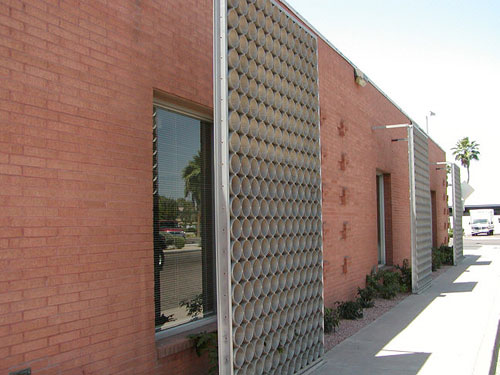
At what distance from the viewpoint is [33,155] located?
3787 mm

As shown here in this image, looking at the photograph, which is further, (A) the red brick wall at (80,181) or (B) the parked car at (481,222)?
(B) the parked car at (481,222)

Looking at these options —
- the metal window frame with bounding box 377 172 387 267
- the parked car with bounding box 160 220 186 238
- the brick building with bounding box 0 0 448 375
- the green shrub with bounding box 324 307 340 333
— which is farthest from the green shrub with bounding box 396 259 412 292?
the parked car with bounding box 160 220 186 238

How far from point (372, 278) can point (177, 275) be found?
6.84 m

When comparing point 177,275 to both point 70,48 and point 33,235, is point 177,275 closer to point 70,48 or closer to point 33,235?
point 33,235

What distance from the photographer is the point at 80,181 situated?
4180mm

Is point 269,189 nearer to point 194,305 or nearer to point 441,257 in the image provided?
point 194,305

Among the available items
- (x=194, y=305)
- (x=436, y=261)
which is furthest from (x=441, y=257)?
(x=194, y=305)

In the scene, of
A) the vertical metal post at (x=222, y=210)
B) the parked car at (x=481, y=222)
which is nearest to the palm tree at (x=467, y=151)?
the parked car at (x=481, y=222)

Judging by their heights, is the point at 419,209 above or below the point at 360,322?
above

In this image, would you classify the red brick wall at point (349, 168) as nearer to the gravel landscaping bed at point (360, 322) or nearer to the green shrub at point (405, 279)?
the gravel landscaping bed at point (360, 322)

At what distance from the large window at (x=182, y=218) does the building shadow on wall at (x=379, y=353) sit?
69.8 inches

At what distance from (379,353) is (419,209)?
677cm

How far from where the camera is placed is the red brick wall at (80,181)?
144 inches

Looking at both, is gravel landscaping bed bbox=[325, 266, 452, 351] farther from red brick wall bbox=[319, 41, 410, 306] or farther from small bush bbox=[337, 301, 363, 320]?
red brick wall bbox=[319, 41, 410, 306]
